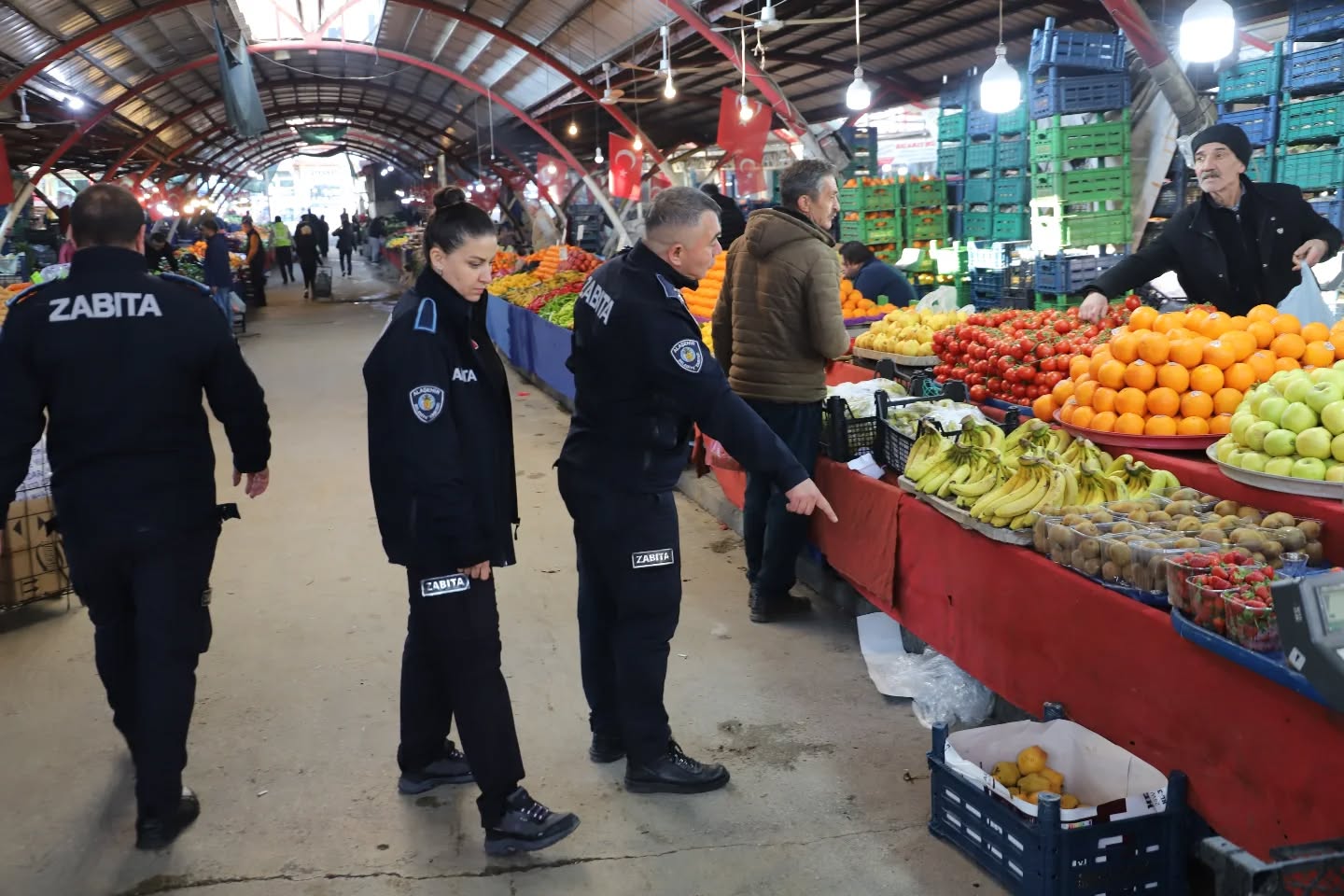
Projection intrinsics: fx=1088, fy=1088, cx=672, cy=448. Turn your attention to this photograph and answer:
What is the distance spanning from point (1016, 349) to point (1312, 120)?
5.35 meters

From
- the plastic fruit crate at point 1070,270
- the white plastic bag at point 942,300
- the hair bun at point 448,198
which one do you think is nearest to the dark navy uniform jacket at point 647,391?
the hair bun at point 448,198

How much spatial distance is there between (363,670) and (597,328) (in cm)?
200

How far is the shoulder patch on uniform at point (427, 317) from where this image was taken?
2650mm

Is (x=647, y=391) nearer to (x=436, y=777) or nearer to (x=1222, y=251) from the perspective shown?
(x=436, y=777)

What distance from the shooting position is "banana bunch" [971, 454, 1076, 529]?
10.4 ft

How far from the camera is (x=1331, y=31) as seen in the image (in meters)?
7.83

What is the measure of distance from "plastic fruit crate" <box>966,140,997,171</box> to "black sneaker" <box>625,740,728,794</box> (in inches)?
385

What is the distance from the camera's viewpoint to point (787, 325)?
165 inches

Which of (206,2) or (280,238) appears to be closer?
(206,2)

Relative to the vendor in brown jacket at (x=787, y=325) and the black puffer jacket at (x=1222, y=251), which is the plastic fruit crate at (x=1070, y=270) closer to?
the black puffer jacket at (x=1222, y=251)

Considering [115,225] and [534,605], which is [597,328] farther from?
[534,605]

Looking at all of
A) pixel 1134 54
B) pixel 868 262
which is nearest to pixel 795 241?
pixel 868 262

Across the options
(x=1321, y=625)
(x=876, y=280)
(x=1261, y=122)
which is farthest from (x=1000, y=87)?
(x=1321, y=625)

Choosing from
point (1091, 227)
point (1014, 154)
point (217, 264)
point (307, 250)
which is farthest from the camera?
point (307, 250)
